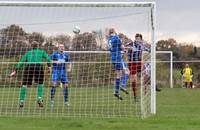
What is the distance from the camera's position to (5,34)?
15836mm

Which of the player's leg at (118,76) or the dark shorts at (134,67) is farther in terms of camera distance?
the player's leg at (118,76)

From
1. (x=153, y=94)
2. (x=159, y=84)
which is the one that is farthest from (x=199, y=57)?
(x=153, y=94)

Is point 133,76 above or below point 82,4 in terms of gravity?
below

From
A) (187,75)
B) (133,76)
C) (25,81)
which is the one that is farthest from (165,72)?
(25,81)

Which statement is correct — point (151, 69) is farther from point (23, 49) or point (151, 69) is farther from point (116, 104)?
point (23, 49)

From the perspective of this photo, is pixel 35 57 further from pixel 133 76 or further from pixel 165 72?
pixel 165 72

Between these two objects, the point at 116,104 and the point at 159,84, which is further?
the point at 159,84

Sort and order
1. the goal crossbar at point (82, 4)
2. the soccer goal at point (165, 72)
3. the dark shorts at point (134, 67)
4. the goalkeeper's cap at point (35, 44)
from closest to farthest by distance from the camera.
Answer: the goal crossbar at point (82, 4) < the dark shorts at point (134, 67) < the goalkeeper's cap at point (35, 44) < the soccer goal at point (165, 72)

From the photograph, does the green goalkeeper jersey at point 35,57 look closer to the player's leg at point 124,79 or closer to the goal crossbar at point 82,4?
the goal crossbar at point 82,4

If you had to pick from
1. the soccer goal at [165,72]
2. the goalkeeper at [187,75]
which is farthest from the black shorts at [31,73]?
the goalkeeper at [187,75]

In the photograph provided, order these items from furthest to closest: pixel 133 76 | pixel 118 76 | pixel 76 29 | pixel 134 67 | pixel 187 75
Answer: pixel 187 75 → pixel 133 76 → pixel 118 76 → pixel 134 67 → pixel 76 29

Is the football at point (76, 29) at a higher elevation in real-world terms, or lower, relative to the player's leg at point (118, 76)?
higher

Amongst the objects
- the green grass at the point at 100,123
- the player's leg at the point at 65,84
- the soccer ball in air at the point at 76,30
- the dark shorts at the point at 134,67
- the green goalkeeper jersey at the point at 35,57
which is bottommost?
the green grass at the point at 100,123

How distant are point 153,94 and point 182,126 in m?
2.81
